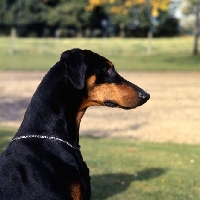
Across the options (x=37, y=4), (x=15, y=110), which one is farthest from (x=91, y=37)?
(x=15, y=110)

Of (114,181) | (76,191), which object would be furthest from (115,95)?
(114,181)

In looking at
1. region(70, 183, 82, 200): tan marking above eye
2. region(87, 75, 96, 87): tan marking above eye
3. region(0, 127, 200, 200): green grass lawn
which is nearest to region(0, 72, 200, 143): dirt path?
region(0, 127, 200, 200): green grass lawn

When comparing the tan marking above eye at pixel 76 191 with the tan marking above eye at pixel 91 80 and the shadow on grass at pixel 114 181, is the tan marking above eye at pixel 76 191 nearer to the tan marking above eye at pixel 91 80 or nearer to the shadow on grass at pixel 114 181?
the tan marking above eye at pixel 91 80

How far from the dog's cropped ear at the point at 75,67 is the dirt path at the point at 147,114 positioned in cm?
638

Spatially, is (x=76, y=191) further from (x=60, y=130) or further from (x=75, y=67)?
(x=75, y=67)

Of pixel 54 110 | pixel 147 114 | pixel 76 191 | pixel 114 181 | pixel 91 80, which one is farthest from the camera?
pixel 147 114

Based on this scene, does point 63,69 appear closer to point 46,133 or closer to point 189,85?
point 46,133

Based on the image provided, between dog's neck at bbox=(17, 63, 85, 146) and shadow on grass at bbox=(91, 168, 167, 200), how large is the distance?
101 inches

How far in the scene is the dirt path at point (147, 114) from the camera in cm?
1070

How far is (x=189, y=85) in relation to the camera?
19.8 meters

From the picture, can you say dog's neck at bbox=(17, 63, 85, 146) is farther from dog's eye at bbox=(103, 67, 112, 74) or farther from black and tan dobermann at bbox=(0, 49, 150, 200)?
dog's eye at bbox=(103, 67, 112, 74)

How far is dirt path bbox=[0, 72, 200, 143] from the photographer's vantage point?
1070 centimetres

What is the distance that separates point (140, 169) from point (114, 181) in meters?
0.81

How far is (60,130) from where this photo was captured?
3.68m
